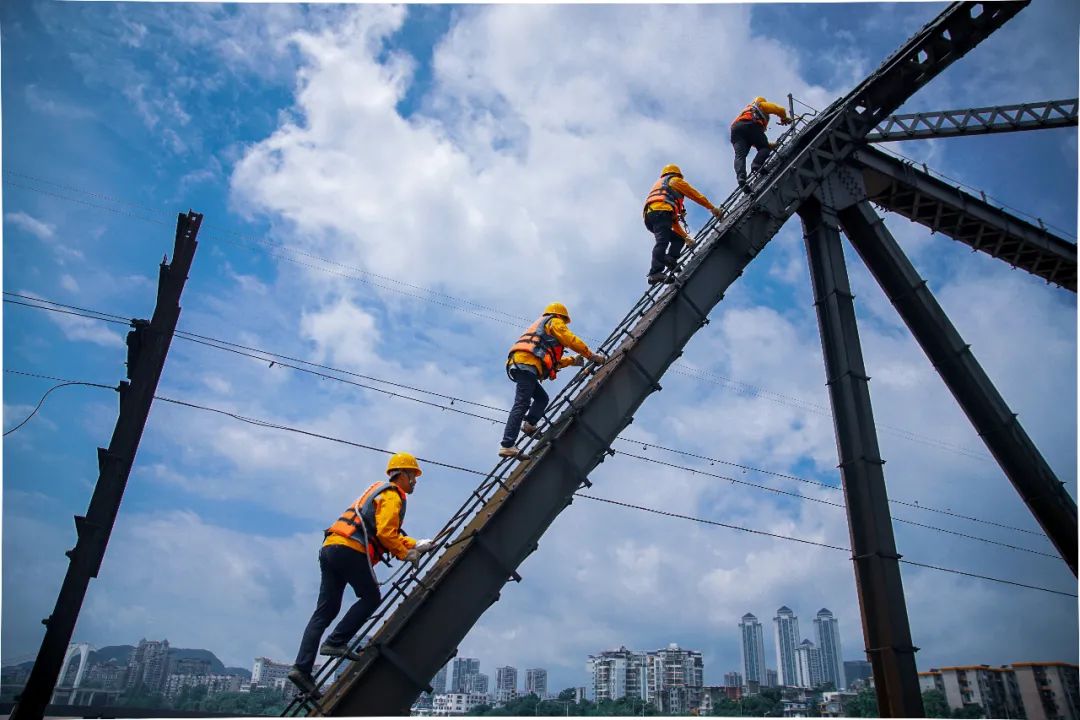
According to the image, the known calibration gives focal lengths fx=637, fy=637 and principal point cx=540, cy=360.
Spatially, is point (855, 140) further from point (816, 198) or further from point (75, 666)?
point (75, 666)

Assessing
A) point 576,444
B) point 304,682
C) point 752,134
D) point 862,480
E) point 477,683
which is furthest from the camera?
point 477,683

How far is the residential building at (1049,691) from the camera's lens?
10.2 meters

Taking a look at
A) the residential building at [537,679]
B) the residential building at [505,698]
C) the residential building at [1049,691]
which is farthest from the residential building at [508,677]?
the residential building at [1049,691]

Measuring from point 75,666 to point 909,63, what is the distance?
20.6 m

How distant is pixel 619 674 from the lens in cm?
3562

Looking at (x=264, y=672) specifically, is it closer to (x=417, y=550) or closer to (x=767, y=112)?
(x=417, y=550)

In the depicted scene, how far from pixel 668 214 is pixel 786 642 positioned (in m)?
68.1

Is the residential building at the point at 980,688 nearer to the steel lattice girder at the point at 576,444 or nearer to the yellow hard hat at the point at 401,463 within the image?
the steel lattice girder at the point at 576,444

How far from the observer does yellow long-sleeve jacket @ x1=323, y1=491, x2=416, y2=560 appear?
244 inches

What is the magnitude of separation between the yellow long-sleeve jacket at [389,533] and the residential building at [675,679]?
1074 inches

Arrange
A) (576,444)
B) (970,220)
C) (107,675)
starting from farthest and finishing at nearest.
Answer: (107,675) → (970,220) → (576,444)

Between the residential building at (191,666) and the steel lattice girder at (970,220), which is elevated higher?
the steel lattice girder at (970,220)

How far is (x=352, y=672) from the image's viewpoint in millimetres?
6316

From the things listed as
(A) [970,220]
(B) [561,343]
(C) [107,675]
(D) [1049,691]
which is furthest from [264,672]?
(A) [970,220]
